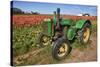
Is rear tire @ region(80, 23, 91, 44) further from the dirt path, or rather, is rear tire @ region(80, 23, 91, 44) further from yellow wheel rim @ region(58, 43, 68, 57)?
yellow wheel rim @ region(58, 43, 68, 57)

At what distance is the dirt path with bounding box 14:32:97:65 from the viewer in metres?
2.09

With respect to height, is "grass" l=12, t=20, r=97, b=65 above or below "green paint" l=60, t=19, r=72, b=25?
below

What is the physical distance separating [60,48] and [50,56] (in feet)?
0.52

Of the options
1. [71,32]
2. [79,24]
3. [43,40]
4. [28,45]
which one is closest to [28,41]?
[28,45]

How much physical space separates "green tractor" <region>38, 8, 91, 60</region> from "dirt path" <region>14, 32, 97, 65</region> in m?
0.06

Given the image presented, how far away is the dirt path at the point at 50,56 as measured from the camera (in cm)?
209

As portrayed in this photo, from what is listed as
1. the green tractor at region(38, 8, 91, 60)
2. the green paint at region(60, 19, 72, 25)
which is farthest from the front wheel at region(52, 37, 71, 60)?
the green paint at region(60, 19, 72, 25)

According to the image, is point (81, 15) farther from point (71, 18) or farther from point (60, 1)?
point (60, 1)

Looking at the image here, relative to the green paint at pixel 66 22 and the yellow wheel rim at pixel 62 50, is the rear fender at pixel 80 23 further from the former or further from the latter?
the yellow wheel rim at pixel 62 50

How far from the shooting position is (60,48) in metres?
2.28

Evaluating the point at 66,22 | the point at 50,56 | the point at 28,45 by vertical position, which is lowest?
the point at 50,56

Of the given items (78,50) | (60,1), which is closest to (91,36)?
(78,50)

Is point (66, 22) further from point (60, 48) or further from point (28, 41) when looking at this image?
point (28, 41)

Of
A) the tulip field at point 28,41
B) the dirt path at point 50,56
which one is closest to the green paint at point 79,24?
the dirt path at point 50,56
